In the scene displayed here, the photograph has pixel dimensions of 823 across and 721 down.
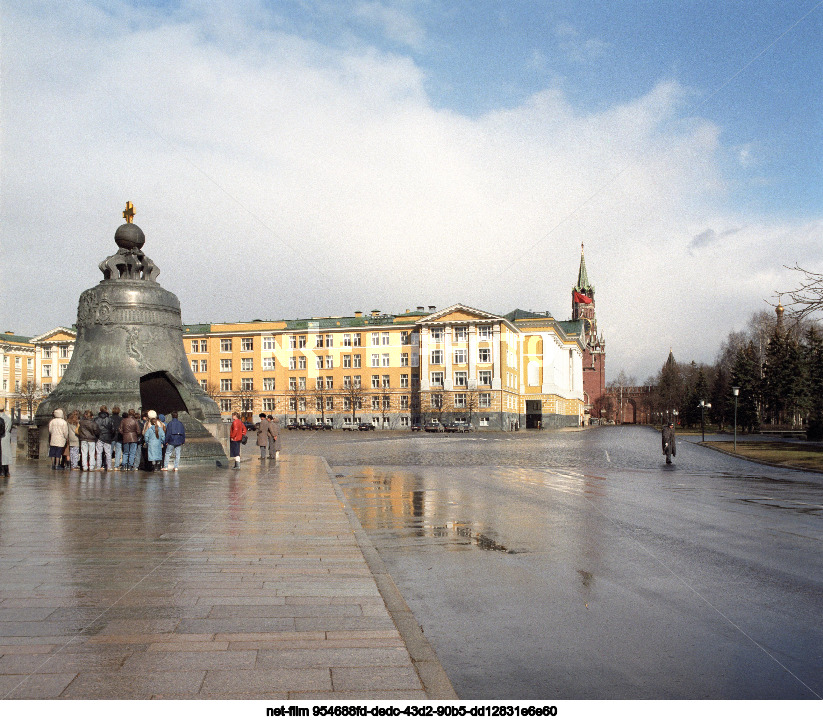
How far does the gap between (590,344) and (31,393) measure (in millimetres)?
115042

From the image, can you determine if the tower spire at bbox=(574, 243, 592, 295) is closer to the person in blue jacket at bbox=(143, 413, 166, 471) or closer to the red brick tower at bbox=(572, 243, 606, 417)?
the red brick tower at bbox=(572, 243, 606, 417)

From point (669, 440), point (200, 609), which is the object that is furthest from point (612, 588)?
point (669, 440)

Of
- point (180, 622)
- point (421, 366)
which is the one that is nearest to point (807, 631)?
point (180, 622)

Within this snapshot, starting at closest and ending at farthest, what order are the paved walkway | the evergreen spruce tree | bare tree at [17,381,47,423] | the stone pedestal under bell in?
the paved walkway, the stone pedestal under bell, the evergreen spruce tree, bare tree at [17,381,47,423]

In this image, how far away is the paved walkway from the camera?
13.2 feet

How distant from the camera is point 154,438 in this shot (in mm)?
18672

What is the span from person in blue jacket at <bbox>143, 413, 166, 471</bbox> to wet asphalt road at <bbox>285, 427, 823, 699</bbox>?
19.6 ft

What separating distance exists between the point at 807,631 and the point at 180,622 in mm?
4481

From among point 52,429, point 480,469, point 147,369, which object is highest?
point 147,369

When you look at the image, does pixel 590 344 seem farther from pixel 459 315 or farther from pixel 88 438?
pixel 88 438

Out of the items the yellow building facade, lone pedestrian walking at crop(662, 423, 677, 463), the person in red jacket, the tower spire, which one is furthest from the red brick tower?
the person in red jacket

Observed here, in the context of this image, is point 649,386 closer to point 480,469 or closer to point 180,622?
point 480,469

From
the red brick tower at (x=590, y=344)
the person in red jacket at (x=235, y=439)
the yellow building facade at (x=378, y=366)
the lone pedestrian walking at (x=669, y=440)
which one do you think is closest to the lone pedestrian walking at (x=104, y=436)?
the person in red jacket at (x=235, y=439)
